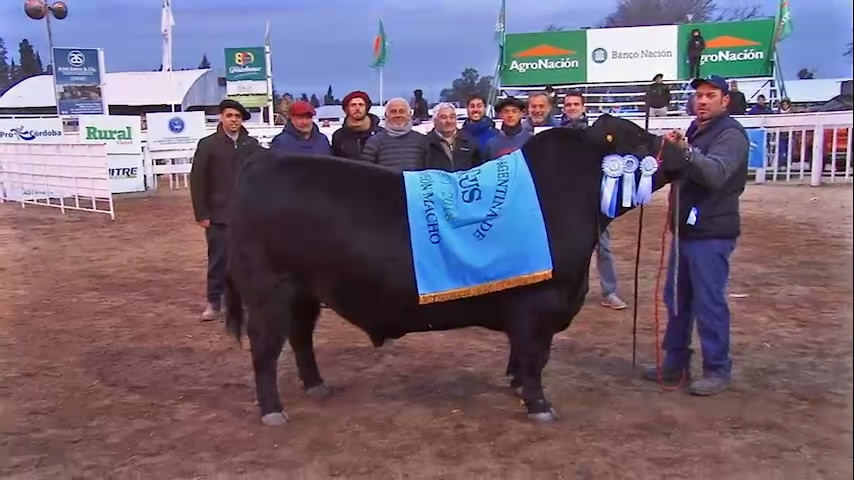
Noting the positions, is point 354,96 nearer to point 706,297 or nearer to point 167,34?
point 706,297

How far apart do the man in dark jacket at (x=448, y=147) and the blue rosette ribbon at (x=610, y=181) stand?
67.3 inches

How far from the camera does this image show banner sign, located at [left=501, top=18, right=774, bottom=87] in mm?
26719

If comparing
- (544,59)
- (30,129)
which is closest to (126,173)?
(30,129)

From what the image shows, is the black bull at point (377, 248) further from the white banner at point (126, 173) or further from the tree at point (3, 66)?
the white banner at point (126, 173)

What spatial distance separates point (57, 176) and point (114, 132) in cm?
259

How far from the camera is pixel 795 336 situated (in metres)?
5.43

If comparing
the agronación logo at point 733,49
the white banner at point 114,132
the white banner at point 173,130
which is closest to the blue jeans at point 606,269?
the white banner at point 114,132

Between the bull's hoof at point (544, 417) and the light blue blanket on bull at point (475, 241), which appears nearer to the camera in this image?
the light blue blanket on bull at point (475, 241)

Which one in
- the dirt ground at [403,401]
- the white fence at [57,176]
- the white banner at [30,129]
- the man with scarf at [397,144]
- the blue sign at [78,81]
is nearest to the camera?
the dirt ground at [403,401]

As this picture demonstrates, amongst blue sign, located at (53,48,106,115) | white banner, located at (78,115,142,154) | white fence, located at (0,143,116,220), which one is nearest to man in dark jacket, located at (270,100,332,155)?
white fence, located at (0,143,116,220)

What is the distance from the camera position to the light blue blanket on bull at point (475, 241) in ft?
12.8

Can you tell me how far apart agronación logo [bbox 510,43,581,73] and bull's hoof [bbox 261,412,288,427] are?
25.6m

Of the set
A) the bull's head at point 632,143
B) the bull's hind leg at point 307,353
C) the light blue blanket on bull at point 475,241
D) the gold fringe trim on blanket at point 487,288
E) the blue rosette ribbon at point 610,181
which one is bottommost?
the bull's hind leg at point 307,353

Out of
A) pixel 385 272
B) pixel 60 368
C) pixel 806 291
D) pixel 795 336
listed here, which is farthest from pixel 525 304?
pixel 806 291
